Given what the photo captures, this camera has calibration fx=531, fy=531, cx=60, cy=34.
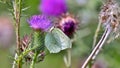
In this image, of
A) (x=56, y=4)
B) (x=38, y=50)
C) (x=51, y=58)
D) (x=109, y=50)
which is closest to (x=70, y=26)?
(x=38, y=50)

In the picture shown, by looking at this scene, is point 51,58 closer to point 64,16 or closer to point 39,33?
point 64,16

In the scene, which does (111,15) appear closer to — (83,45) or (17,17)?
(17,17)

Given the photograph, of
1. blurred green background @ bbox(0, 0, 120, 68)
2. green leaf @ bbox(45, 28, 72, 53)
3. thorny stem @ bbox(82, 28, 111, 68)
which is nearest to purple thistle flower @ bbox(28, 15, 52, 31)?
green leaf @ bbox(45, 28, 72, 53)

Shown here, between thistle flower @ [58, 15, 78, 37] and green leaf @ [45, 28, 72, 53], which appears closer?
green leaf @ [45, 28, 72, 53]

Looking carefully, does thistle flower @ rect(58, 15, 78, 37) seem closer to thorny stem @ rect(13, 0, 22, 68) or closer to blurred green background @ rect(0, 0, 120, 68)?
thorny stem @ rect(13, 0, 22, 68)

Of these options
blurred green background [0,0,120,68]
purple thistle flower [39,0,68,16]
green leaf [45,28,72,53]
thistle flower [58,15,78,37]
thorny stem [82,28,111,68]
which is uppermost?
green leaf [45,28,72,53]

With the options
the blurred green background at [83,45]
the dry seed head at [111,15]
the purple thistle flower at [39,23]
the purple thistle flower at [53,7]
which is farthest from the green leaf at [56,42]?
the purple thistle flower at [53,7]

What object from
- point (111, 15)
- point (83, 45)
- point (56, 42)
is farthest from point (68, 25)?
point (83, 45)

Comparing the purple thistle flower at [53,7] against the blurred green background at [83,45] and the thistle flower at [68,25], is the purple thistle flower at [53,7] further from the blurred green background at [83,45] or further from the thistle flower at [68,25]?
the thistle flower at [68,25]
